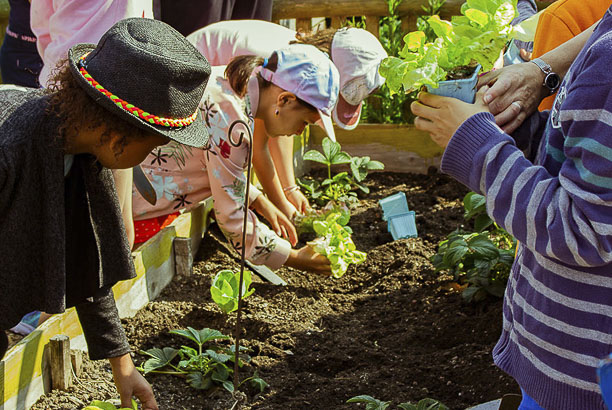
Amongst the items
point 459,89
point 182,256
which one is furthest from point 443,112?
point 182,256

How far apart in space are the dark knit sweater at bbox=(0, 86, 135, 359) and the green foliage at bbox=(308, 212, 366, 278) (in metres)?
1.44

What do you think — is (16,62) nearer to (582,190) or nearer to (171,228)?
(171,228)

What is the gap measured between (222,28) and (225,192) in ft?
3.30

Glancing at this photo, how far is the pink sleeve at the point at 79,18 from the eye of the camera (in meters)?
2.37

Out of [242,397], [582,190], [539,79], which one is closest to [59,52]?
[242,397]

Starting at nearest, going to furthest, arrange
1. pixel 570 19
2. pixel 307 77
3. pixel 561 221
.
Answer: pixel 561 221 → pixel 570 19 → pixel 307 77

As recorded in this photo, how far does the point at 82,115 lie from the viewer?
1585 mm

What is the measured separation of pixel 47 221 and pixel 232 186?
1.53 metres

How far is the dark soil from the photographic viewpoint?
235 cm

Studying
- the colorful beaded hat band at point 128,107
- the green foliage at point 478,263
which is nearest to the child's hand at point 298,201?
Answer: the green foliage at point 478,263

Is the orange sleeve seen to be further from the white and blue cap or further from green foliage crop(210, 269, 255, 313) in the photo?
green foliage crop(210, 269, 255, 313)

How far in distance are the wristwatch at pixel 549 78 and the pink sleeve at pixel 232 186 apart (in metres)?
1.66

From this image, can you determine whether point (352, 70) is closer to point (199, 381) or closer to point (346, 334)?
point (346, 334)

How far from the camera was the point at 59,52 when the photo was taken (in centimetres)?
244
